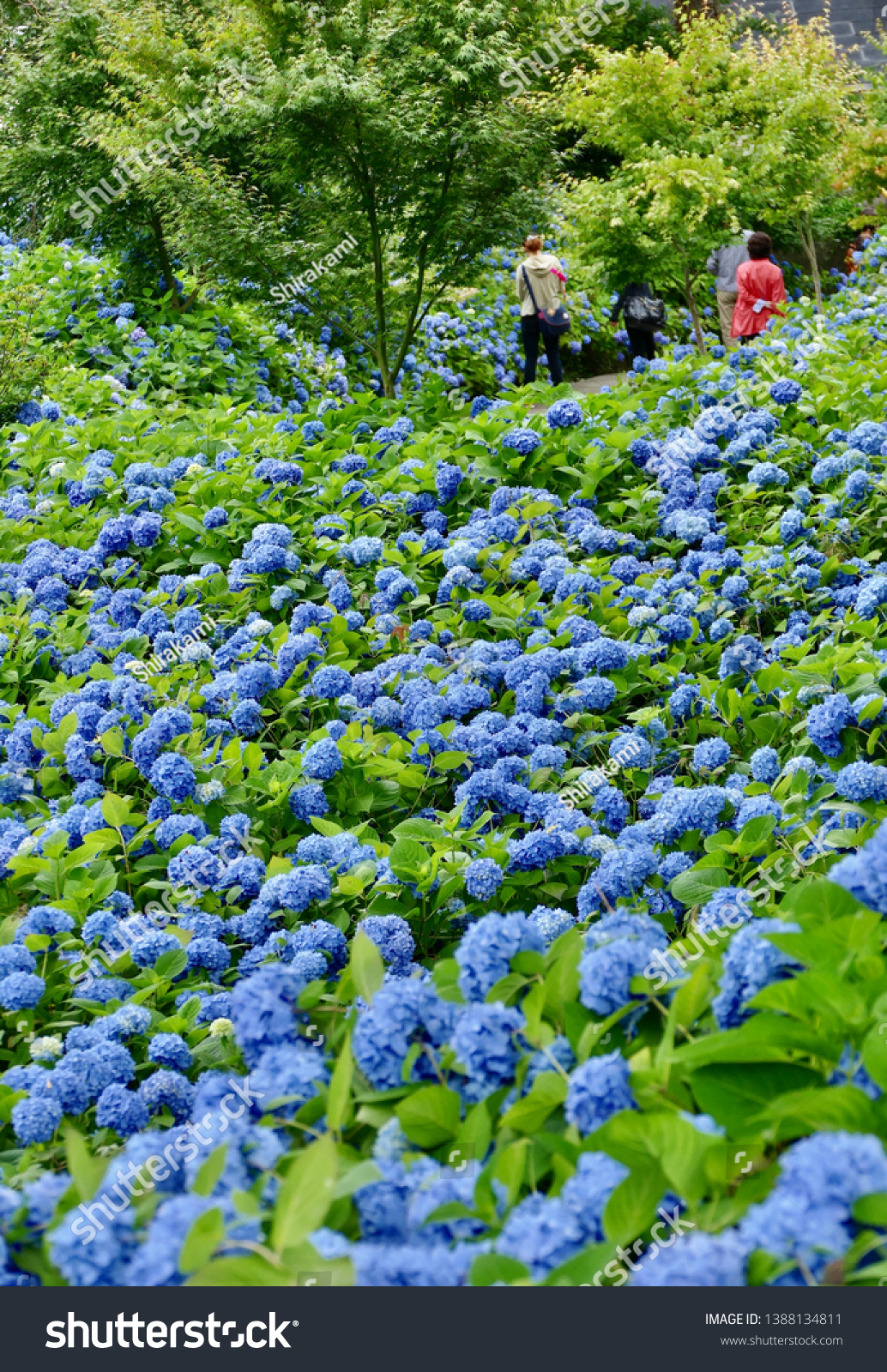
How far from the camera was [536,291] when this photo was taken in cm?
858

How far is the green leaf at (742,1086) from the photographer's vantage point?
3.72 ft

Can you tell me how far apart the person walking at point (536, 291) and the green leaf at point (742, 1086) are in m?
7.73

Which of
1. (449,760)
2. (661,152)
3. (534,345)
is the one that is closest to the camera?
(449,760)

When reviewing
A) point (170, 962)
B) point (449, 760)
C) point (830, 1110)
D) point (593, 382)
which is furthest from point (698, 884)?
point (593, 382)

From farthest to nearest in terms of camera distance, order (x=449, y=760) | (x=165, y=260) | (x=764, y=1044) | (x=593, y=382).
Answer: (x=593, y=382) < (x=165, y=260) < (x=449, y=760) < (x=764, y=1044)

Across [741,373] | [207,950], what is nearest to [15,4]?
[741,373]

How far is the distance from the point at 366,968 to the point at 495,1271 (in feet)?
1.85

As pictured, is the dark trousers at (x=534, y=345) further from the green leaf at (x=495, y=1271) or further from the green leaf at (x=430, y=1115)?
the green leaf at (x=495, y=1271)

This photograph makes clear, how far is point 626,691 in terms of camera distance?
3355mm

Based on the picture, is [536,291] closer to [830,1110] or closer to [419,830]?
[419,830]

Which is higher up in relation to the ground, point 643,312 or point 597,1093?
point 643,312

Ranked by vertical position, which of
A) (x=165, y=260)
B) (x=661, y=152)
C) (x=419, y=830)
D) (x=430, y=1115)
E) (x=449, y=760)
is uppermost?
(x=661, y=152)

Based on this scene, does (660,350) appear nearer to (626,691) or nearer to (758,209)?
(758,209)

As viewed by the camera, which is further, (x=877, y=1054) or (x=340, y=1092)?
(x=340, y=1092)
